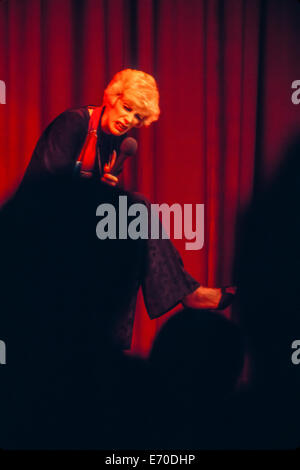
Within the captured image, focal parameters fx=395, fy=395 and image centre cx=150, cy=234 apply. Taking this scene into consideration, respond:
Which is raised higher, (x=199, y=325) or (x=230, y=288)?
(x=230, y=288)

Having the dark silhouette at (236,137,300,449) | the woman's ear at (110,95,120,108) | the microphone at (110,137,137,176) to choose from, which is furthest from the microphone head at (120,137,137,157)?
the dark silhouette at (236,137,300,449)

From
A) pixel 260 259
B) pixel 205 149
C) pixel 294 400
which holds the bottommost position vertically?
pixel 294 400

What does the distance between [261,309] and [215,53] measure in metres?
0.94

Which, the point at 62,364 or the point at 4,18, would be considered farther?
the point at 4,18

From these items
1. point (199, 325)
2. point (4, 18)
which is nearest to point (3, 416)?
point (199, 325)

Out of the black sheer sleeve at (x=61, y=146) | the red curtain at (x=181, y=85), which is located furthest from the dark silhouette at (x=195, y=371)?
the black sheer sleeve at (x=61, y=146)

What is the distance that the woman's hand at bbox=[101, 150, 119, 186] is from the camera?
1.19 metres

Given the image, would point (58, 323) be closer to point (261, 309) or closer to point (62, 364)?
point (62, 364)

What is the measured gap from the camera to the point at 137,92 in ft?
3.83

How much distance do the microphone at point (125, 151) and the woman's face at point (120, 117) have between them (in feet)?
0.11

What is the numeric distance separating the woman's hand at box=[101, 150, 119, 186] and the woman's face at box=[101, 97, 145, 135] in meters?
0.08

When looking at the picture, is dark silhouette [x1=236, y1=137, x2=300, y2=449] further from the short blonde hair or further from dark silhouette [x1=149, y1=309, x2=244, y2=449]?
the short blonde hair

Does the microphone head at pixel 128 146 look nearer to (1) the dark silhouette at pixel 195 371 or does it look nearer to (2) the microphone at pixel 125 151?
(2) the microphone at pixel 125 151

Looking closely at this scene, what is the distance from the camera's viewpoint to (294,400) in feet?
4.46
